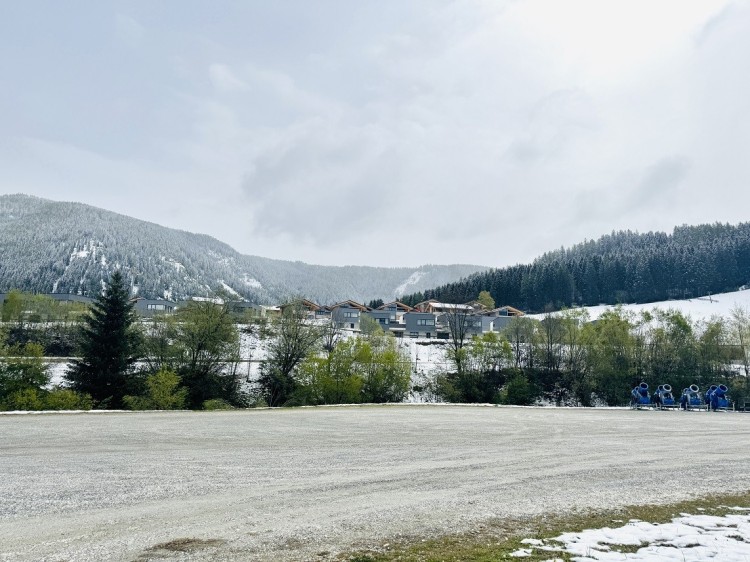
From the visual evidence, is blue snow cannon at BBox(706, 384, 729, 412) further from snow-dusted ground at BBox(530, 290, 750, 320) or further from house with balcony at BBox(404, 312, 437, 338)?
house with balcony at BBox(404, 312, 437, 338)

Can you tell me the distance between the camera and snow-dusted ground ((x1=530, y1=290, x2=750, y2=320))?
116 meters

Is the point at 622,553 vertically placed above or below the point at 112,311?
below

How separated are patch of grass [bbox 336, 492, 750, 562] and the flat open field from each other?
414 millimetres

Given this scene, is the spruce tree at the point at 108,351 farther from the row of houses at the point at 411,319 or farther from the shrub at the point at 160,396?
the row of houses at the point at 411,319

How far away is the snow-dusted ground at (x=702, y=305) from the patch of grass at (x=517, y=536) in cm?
10960

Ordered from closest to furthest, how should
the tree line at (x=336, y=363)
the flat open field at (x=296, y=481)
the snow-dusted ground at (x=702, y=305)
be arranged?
the flat open field at (x=296, y=481) → the tree line at (x=336, y=363) → the snow-dusted ground at (x=702, y=305)

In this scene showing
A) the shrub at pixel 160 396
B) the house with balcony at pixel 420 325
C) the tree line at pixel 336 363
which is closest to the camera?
the shrub at pixel 160 396

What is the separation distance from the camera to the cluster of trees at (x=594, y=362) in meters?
61.3

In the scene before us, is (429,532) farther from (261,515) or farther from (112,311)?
(112,311)

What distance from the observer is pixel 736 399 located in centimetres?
5581

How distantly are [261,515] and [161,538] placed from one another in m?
1.85

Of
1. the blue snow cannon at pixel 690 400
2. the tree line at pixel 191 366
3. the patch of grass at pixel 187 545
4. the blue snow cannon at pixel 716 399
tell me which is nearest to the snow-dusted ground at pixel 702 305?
the blue snow cannon at pixel 690 400

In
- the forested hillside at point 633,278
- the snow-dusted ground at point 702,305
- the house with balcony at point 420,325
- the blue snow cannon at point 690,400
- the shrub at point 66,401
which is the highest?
the forested hillside at point 633,278

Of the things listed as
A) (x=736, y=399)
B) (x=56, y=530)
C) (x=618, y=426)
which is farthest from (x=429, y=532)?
(x=736, y=399)
